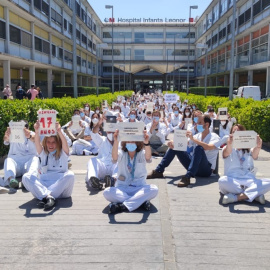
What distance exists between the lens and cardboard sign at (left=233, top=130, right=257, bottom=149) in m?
6.50

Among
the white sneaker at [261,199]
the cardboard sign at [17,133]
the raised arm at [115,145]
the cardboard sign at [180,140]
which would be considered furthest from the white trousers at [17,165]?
the white sneaker at [261,199]

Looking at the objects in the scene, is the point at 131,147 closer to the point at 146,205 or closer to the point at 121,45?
the point at 146,205

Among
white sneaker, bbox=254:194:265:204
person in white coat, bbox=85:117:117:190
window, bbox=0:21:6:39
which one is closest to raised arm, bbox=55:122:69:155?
person in white coat, bbox=85:117:117:190

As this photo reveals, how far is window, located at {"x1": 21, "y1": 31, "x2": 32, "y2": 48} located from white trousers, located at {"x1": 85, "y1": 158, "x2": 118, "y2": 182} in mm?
24388

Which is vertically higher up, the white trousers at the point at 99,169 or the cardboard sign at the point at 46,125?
the cardboard sign at the point at 46,125

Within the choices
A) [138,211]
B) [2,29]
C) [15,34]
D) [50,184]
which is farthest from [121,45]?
[138,211]

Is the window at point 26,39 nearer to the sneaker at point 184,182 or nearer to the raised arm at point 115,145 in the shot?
the sneaker at point 184,182

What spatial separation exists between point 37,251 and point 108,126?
400cm

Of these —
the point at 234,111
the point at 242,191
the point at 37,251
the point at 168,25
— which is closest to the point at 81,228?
the point at 37,251

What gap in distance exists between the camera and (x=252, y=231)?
523 centimetres

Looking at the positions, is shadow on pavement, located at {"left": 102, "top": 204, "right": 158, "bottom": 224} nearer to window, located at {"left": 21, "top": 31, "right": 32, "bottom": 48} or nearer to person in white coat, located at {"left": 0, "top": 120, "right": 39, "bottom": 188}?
person in white coat, located at {"left": 0, "top": 120, "right": 39, "bottom": 188}

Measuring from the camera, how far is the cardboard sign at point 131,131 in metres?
6.18

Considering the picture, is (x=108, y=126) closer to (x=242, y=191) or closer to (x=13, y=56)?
(x=242, y=191)

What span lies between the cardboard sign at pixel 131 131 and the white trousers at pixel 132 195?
0.79 m
